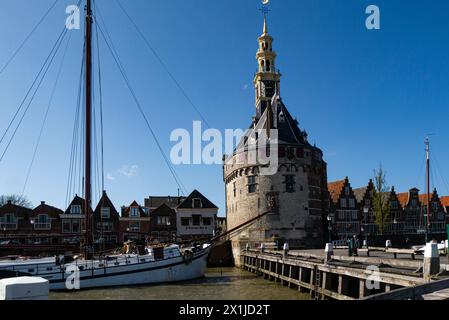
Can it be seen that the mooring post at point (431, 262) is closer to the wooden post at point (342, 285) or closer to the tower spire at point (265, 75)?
the wooden post at point (342, 285)

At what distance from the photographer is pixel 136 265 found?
26.0 m

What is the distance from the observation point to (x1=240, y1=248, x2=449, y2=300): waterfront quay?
28.4 feet

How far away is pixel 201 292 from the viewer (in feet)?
72.8

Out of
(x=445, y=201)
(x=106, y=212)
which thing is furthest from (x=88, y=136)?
(x=445, y=201)

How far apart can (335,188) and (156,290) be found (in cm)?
4084

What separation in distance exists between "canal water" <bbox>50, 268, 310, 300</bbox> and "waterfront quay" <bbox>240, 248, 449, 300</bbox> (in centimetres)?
108

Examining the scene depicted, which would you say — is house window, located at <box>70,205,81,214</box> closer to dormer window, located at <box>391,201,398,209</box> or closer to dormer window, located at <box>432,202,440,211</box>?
dormer window, located at <box>391,201,398,209</box>

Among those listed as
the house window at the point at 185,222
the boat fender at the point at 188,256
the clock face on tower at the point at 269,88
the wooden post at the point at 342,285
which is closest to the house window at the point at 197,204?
the house window at the point at 185,222

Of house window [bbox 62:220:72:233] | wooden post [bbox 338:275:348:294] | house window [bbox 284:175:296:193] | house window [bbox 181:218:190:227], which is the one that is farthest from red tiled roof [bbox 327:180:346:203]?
wooden post [bbox 338:275:348:294]

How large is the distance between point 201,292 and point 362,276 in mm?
10317

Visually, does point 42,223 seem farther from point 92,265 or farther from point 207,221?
point 92,265
